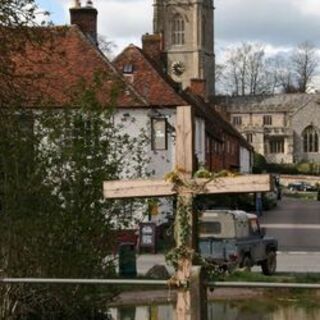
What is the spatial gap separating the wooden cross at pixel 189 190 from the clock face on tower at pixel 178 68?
5104 inches

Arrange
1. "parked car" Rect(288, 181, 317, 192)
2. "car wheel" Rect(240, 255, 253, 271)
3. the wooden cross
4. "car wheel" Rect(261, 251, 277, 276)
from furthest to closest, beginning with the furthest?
"parked car" Rect(288, 181, 317, 192)
"car wheel" Rect(261, 251, 277, 276)
"car wheel" Rect(240, 255, 253, 271)
the wooden cross

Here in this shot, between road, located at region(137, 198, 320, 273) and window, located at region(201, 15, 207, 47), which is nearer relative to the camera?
road, located at region(137, 198, 320, 273)

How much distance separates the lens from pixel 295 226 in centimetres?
5866

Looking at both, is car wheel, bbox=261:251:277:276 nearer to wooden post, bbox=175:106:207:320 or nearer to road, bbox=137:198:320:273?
road, bbox=137:198:320:273

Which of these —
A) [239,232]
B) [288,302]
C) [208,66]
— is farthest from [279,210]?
[208,66]

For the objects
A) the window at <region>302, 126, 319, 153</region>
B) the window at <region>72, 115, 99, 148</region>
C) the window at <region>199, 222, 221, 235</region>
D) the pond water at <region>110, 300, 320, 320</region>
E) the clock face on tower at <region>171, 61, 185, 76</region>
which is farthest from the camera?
the window at <region>302, 126, 319, 153</region>

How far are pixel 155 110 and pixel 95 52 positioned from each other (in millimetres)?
4060

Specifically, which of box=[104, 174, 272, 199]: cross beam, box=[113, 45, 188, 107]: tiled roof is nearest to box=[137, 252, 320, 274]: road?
box=[113, 45, 188, 107]: tiled roof

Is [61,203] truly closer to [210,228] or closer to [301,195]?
[210,228]

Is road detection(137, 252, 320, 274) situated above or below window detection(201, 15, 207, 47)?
below

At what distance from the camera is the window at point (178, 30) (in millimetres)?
160375

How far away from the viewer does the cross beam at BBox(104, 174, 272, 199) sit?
26.7 ft

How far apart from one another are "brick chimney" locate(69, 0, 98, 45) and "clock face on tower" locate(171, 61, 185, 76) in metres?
93.2

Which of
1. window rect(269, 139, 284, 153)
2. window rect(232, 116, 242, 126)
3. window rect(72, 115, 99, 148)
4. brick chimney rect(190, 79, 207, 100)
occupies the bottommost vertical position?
window rect(72, 115, 99, 148)
